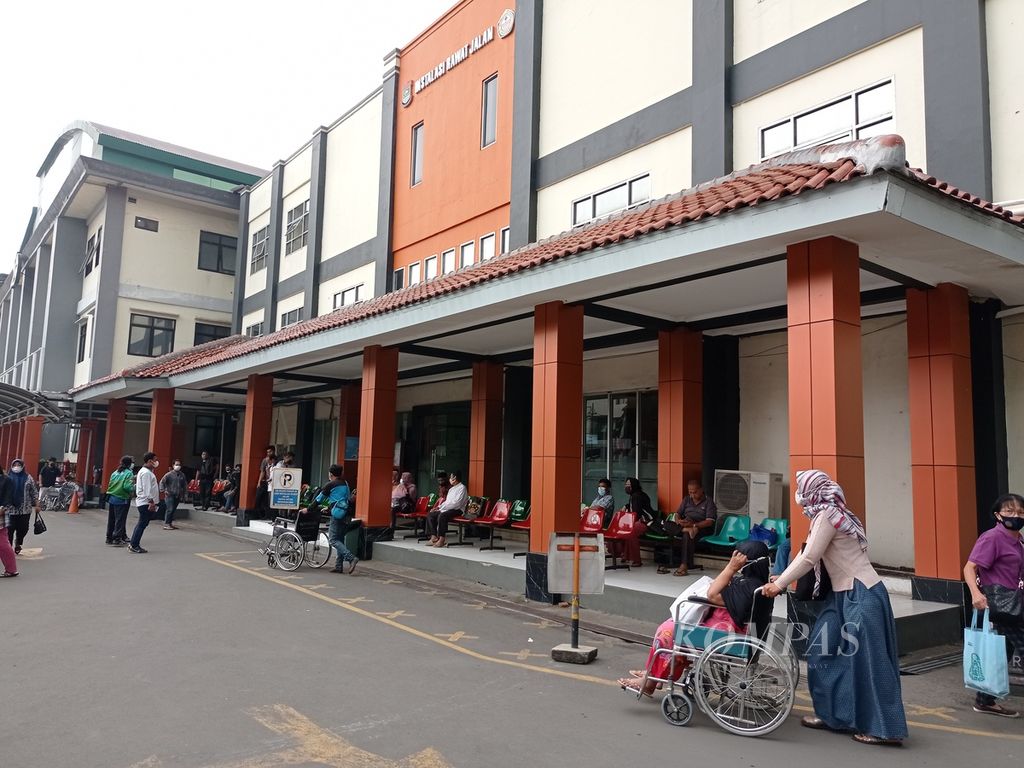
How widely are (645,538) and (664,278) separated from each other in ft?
13.3

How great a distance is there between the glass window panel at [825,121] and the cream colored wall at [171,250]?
26184 millimetres

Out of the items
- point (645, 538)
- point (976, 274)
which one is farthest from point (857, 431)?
point (645, 538)

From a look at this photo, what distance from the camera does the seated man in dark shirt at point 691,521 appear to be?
10172 millimetres

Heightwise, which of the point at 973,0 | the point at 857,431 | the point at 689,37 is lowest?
the point at 857,431

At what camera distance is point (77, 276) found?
32781 mm

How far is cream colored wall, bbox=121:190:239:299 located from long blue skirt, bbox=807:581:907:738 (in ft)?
99.7

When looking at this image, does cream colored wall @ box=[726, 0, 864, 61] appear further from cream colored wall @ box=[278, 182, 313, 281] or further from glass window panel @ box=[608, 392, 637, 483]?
cream colored wall @ box=[278, 182, 313, 281]

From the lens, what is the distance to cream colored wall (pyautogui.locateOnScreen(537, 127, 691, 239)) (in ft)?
40.6

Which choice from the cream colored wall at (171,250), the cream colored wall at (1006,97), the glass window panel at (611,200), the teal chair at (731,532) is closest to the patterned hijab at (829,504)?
the teal chair at (731,532)

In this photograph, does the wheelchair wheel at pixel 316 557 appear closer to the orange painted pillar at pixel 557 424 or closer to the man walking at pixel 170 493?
the orange painted pillar at pixel 557 424

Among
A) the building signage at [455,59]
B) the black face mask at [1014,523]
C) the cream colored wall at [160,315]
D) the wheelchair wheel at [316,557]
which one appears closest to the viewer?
the black face mask at [1014,523]

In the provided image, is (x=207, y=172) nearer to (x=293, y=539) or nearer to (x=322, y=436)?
(x=322, y=436)

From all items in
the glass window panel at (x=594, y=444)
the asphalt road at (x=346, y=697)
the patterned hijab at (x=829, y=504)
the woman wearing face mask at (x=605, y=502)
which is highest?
the glass window panel at (x=594, y=444)

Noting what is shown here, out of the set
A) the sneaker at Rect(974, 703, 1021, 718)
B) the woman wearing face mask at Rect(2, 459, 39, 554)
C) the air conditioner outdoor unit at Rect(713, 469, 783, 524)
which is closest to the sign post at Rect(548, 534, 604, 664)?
the sneaker at Rect(974, 703, 1021, 718)
